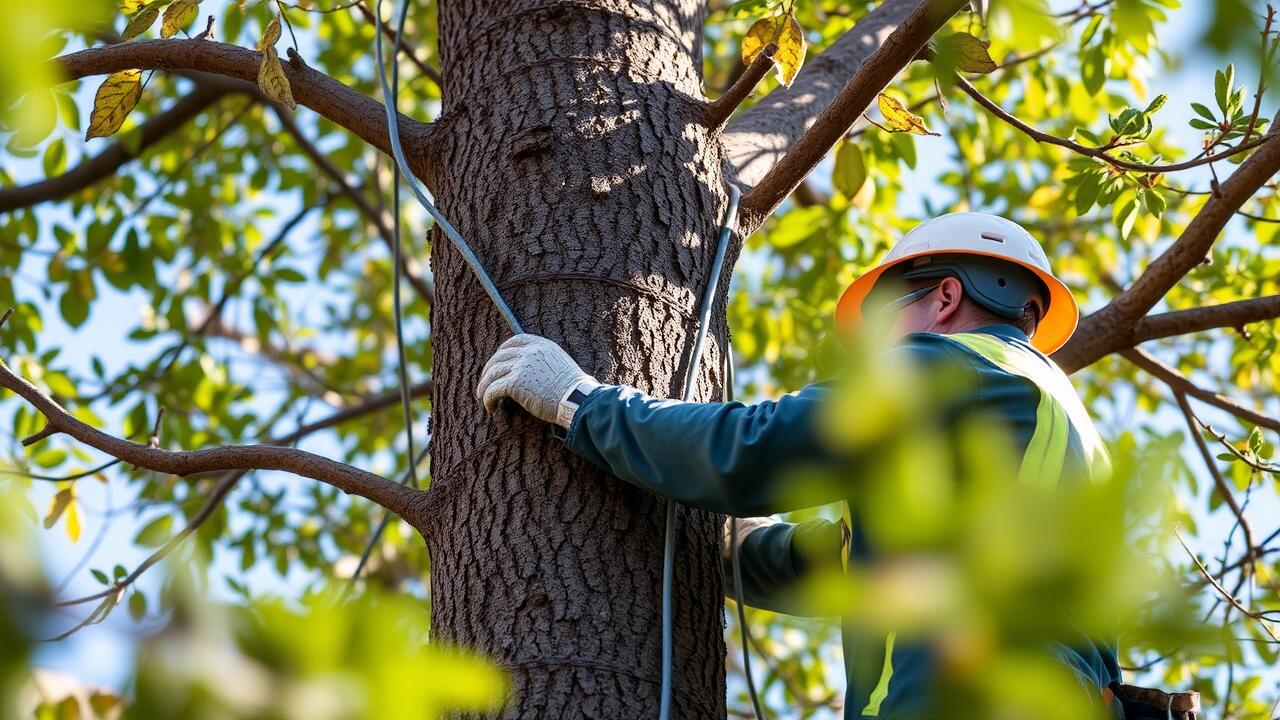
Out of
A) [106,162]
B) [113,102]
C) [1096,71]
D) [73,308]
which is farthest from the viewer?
[73,308]

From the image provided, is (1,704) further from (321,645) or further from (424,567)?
(424,567)

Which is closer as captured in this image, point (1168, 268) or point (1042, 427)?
point (1042, 427)

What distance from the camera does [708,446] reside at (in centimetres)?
185

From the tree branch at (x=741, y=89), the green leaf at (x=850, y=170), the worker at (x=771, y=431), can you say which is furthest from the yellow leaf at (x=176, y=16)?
the green leaf at (x=850, y=170)

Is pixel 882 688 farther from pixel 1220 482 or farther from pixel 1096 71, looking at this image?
pixel 1096 71

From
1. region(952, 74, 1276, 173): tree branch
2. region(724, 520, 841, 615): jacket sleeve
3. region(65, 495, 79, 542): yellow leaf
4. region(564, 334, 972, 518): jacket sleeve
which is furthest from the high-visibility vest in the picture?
region(65, 495, 79, 542): yellow leaf

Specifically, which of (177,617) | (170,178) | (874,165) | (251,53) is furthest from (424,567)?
(177,617)

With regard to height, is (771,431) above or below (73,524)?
below

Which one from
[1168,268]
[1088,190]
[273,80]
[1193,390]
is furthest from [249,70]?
[1193,390]

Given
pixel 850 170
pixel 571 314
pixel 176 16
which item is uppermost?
pixel 850 170

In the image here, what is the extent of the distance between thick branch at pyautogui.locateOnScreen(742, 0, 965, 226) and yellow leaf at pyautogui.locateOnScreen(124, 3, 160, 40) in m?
1.06

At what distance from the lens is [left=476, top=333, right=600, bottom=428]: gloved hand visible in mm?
1912

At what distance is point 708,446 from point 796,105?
4.43 feet

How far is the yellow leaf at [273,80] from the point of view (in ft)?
7.15
